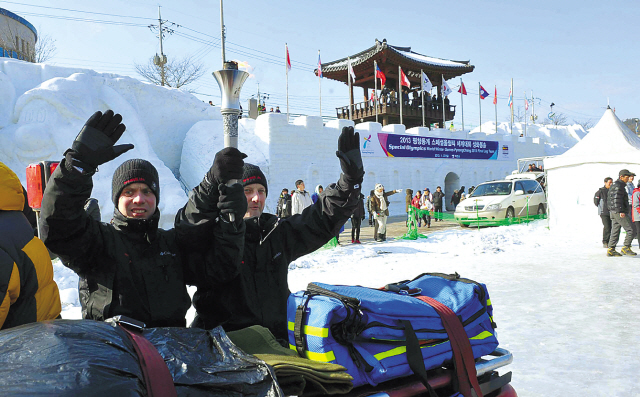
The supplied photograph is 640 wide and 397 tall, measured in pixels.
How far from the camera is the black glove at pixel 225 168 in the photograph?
187cm

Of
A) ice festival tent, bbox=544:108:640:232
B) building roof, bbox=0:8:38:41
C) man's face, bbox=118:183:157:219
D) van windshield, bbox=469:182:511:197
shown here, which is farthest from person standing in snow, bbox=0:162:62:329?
building roof, bbox=0:8:38:41

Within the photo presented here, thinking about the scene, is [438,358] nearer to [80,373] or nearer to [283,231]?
[283,231]

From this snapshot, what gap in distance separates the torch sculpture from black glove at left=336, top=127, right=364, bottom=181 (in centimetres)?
433

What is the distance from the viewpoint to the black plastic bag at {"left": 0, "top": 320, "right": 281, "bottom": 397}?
36.4 inches

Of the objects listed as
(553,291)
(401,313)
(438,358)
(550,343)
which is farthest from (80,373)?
(553,291)

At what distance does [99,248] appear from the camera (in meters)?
1.90

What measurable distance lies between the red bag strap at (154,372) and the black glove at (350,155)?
1383 millimetres

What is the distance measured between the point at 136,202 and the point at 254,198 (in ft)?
2.17

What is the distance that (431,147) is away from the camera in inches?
924

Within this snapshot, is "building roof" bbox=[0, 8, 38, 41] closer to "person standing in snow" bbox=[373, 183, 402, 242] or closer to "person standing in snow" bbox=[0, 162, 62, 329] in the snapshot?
"person standing in snow" bbox=[373, 183, 402, 242]

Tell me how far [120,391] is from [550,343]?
12.4 feet

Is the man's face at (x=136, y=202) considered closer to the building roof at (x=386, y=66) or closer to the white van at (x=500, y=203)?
the white van at (x=500, y=203)

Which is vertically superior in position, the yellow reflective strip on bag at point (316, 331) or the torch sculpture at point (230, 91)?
the torch sculpture at point (230, 91)

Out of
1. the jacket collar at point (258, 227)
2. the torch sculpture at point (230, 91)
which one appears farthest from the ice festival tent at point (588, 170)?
the jacket collar at point (258, 227)
